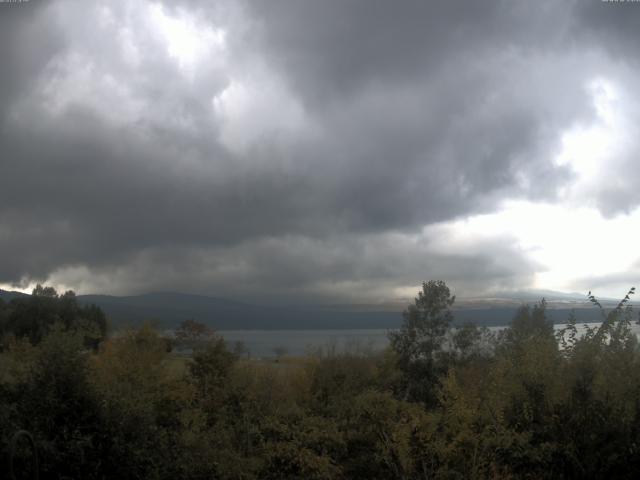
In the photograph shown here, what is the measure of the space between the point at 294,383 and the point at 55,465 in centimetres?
1850

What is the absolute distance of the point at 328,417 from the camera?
27.1m

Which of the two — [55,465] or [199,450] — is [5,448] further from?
[199,450]

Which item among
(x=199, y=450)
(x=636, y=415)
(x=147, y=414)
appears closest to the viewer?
(x=636, y=415)

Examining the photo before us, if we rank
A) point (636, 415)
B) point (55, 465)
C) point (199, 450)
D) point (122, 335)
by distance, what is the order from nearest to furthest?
1. point (55, 465)
2. point (636, 415)
3. point (199, 450)
4. point (122, 335)

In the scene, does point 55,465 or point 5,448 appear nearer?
point 5,448

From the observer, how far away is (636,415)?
15039mm

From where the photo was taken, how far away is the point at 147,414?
16781mm

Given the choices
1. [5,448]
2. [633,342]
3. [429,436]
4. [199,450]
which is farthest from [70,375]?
[633,342]

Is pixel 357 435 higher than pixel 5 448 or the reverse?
the reverse

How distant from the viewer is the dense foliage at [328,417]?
49.4 ft

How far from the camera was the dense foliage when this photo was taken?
1505cm

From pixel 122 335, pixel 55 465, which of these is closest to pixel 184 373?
pixel 122 335


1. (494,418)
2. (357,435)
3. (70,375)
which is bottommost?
(357,435)

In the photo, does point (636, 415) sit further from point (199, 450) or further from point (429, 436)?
point (199, 450)
